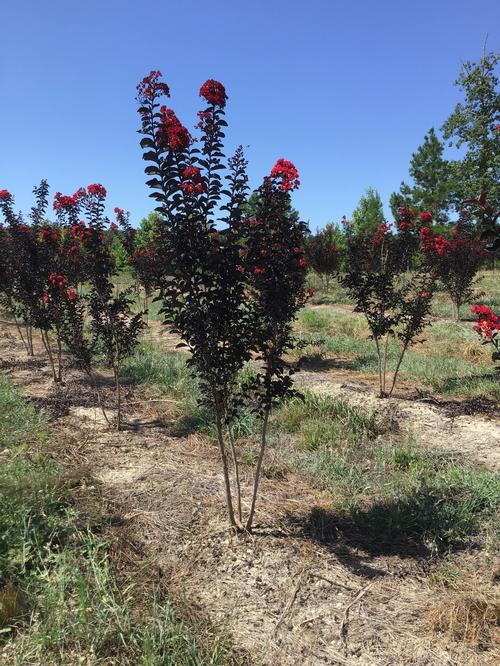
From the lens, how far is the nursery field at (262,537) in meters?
2.18

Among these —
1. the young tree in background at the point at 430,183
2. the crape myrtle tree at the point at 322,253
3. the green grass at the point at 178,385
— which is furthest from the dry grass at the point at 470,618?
the young tree in background at the point at 430,183

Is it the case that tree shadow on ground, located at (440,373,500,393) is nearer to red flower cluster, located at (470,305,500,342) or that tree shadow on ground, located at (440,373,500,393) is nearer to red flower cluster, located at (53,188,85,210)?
red flower cluster, located at (470,305,500,342)

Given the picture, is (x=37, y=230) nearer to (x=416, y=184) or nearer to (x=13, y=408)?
(x=13, y=408)

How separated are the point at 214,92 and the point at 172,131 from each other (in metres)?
0.36

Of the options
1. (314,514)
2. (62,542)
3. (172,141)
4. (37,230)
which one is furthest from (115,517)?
(37,230)

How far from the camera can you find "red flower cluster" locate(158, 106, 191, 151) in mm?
2510

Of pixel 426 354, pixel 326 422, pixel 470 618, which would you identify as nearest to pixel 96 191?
pixel 326 422

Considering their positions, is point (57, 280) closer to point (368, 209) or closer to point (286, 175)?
point (286, 175)

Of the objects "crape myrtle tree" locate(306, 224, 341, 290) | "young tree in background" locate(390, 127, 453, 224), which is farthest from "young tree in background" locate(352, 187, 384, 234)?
"crape myrtle tree" locate(306, 224, 341, 290)

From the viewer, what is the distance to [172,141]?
2498 millimetres

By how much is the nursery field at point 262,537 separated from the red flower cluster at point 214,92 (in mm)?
2629

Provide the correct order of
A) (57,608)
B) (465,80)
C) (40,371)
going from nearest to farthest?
(57,608) → (40,371) → (465,80)

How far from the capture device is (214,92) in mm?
2602

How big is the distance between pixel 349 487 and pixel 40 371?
6.00 m
